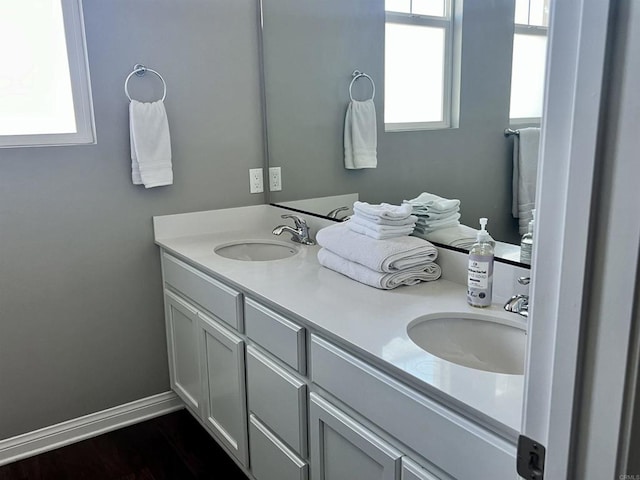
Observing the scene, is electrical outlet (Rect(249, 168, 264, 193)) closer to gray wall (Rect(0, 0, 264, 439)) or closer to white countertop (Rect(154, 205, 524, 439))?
gray wall (Rect(0, 0, 264, 439))

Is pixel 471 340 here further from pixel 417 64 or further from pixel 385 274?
pixel 417 64

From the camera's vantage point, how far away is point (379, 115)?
6.80 ft

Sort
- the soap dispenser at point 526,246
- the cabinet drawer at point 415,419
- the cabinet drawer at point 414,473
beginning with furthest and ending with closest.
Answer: the soap dispenser at point 526,246, the cabinet drawer at point 414,473, the cabinet drawer at point 415,419

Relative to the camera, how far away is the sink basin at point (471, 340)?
1357 mm

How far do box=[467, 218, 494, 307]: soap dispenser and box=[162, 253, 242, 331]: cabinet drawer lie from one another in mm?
747

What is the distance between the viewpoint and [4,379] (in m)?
2.21

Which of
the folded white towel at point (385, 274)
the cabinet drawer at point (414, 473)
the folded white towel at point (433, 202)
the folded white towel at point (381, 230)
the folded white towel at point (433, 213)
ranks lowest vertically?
the cabinet drawer at point (414, 473)

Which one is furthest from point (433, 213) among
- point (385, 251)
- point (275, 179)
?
point (275, 179)

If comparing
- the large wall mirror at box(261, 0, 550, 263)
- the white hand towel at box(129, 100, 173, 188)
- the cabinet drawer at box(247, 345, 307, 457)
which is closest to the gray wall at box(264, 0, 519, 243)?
the large wall mirror at box(261, 0, 550, 263)

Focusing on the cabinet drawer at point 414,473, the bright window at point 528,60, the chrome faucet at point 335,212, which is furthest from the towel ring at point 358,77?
the cabinet drawer at point 414,473

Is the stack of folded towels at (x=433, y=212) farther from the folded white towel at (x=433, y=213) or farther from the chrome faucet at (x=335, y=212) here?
the chrome faucet at (x=335, y=212)

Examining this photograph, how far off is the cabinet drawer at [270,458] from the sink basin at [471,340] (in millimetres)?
516

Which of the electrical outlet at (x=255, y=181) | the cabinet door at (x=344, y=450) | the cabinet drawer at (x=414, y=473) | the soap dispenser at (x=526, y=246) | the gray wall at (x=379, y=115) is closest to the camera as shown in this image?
the cabinet drawer at (x=414, y=473)

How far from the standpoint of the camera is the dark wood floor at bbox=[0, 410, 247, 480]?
7.04 feet
